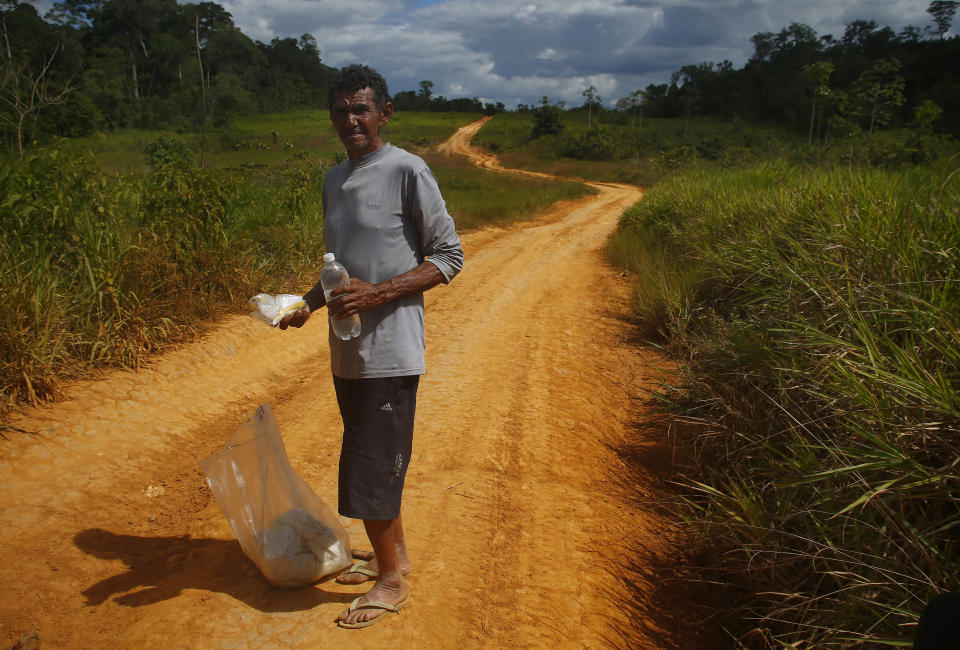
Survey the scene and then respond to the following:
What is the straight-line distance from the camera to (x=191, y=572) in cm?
255

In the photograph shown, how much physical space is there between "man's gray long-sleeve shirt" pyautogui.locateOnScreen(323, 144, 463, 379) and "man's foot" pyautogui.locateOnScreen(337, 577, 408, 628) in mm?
815

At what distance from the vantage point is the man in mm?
2053

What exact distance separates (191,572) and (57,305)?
2.41m

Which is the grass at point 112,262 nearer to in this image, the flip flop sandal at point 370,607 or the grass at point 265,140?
the flip flop sandal at point 370,607

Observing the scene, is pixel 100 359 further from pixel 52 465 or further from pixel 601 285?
pixel 601 285

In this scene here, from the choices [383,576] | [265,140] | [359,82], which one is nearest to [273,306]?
[359,82]

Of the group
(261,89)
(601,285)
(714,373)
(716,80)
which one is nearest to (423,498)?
(714,373)

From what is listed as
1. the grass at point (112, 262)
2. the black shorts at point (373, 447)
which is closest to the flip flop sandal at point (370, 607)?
the black shorts at point (373, 447)

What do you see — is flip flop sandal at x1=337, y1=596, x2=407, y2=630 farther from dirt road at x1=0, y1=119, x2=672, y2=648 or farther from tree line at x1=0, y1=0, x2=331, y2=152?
tree line at x1=0, y1=0, x2=331, y2=152

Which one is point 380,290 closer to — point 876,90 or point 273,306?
point 273,306

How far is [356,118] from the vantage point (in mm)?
2049

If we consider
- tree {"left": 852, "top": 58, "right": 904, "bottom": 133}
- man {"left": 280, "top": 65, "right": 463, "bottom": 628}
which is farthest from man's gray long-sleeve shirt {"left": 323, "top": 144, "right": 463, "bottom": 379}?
tree {"left": 852, "top": 58, "right": 904, "bottom": 133}

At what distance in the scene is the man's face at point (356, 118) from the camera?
2047mm

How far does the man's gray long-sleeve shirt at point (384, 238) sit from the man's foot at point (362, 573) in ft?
2.84
